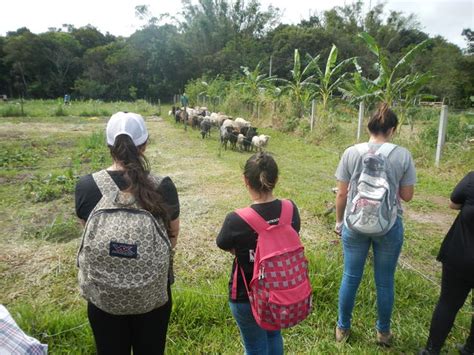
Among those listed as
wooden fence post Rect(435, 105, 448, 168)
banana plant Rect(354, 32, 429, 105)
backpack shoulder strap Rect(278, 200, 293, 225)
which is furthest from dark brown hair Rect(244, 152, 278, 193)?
banana plant Rect(354, 32, 429, 105)

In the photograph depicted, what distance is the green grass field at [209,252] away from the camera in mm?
2711

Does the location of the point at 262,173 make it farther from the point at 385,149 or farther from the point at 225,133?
the point at 225,133

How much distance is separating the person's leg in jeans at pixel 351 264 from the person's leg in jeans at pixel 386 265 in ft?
0.30

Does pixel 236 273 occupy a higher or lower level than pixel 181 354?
higher

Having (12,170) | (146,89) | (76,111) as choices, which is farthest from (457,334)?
(146,89)

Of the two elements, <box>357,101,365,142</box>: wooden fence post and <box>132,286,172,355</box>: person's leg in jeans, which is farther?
<box>357,101,365,142</box>: wooden fence post

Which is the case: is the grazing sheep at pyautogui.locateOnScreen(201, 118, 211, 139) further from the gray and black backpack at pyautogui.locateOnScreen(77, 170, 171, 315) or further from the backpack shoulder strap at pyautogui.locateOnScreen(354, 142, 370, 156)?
the gray and black backpack at pyautogui.locateOnScreen(77, 170, 171, 315)

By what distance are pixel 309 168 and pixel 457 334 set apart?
6267 mm

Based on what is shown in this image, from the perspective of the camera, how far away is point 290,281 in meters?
1.82

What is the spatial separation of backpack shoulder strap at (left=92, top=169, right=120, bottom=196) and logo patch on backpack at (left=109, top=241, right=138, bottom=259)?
24 cm

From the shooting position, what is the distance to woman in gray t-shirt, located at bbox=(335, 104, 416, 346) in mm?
2363

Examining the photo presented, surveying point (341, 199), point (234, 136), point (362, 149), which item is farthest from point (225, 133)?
point (362, 149)

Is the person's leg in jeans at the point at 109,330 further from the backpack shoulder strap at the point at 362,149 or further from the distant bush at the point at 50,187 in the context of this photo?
the distant bush at the point at 50,187

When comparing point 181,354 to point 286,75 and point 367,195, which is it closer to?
point 367,195
